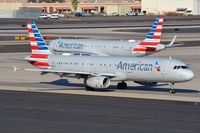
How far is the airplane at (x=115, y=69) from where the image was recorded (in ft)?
192

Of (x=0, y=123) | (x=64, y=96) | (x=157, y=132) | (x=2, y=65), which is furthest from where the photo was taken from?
(x=2, y=65)

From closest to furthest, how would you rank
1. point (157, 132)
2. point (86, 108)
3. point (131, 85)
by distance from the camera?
point (157, 132), point (86, 108), point (131, 85)

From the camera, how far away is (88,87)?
61125mm

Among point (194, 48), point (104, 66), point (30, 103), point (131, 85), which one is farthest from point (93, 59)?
point (194, 48)

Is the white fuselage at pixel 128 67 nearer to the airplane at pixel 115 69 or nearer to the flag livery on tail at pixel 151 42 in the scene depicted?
the airplane at pixel 115 69

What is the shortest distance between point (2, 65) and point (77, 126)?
44083 millimetres

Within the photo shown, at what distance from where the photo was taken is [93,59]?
62.7 m

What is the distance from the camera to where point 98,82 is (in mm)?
59938

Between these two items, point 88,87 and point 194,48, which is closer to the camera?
point 88,87

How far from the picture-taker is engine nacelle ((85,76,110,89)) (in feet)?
196

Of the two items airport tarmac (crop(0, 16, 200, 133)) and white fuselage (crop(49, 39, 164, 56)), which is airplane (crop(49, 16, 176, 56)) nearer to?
white fuselage (crop(49, 39, 164, 56))

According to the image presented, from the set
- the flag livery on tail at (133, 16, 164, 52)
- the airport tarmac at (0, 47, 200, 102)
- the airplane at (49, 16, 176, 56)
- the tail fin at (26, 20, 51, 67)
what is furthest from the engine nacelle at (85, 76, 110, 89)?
the flag livery on tail at (133, 16, 164, 52)

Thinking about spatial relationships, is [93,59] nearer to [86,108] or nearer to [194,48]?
[86,108]

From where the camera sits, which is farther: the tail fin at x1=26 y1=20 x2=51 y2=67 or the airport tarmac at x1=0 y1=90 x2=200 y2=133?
the tail fin at x1=26 y1=20 x2=51 y2=67
